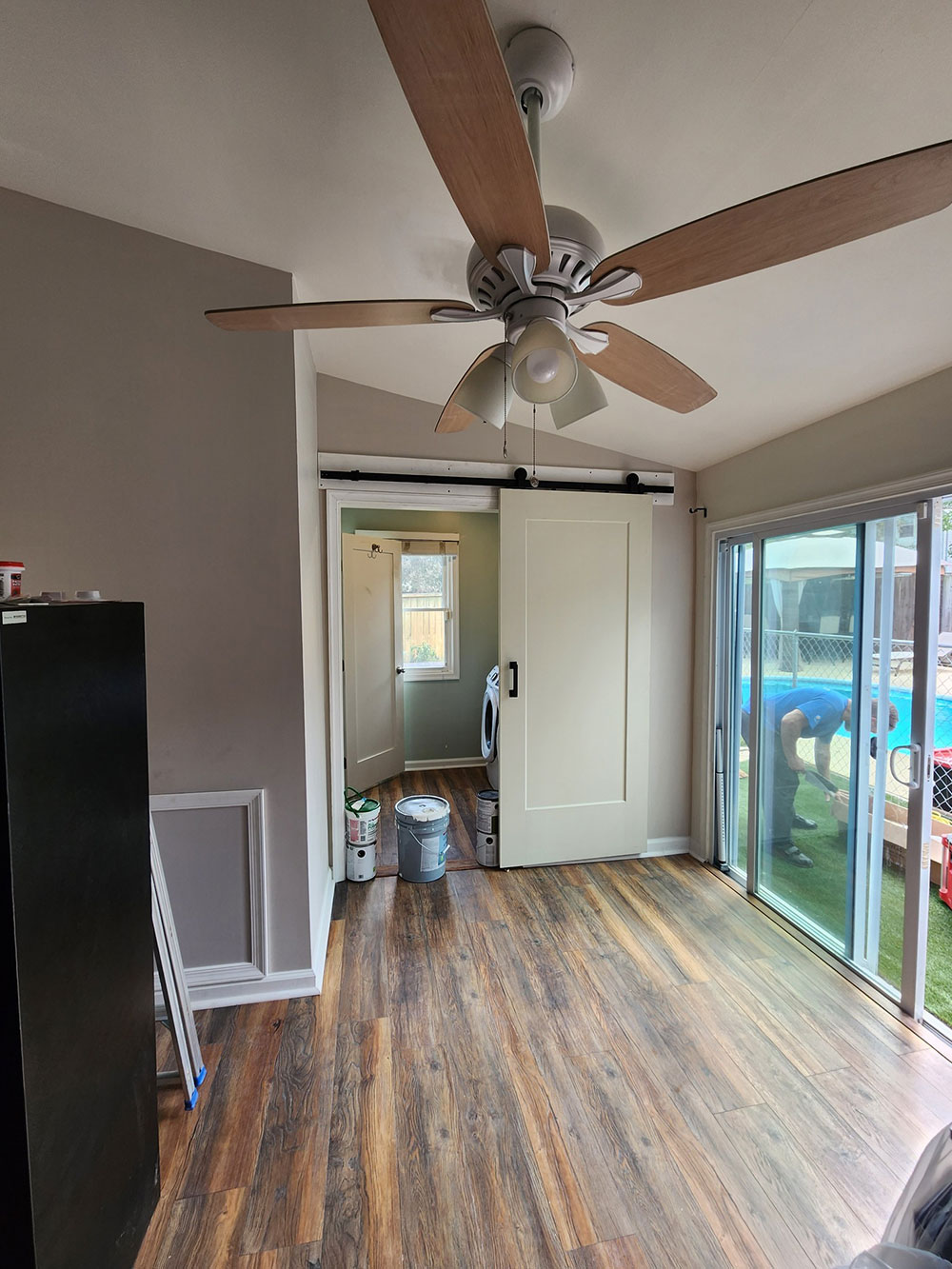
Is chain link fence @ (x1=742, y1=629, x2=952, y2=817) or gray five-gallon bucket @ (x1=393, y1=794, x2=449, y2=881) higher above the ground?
chain link fence @ (x1=742, y1=629, x2=952, y2=817)

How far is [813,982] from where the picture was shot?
2.22 m

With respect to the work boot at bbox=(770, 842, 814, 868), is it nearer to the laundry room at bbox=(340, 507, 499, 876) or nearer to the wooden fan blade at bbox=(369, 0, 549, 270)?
the laundry room at bbox=(340, 507, 499, 876)

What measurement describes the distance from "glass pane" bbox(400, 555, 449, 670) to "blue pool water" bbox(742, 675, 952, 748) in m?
2.70

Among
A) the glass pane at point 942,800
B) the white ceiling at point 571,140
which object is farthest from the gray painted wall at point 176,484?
the glass pane at point 942,800

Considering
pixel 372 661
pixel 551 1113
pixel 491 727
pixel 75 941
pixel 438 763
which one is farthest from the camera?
pixel 438 763

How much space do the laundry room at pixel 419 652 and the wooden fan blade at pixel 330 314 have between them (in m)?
2.90

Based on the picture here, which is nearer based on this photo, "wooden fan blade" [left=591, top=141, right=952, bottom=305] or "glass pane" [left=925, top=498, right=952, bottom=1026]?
"wooden fan blade" [left=591, top=141, right=952, bottom=305]

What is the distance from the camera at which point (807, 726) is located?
Result: 2.59 metres

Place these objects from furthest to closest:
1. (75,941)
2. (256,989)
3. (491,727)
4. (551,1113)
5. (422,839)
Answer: (491,727)
(422,839)
(256,989)
(551,1113)
(75,941)

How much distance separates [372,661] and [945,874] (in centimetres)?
369

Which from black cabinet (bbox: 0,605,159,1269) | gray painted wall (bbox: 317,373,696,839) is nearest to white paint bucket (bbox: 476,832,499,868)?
gray painted wall (bbox: 317,373,696,839)

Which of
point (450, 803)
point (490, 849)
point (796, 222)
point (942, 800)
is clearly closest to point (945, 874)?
point (942, 800)

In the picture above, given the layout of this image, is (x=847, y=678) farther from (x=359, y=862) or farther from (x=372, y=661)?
(x=372, y=661)

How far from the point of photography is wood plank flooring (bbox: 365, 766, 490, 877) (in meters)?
3.37
